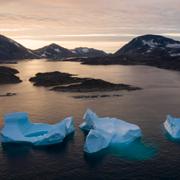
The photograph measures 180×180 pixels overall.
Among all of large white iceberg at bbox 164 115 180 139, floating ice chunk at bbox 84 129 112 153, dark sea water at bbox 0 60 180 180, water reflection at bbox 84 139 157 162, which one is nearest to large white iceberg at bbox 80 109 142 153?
floating ice chunk at bbox 84 129 112 153

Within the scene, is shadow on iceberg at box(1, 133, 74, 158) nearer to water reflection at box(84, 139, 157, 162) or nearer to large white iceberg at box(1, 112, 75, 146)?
large white iceberg at box(1, 112, 75, 146)

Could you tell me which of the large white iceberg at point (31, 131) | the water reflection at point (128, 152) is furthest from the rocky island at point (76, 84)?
the water reflection at point (128, 152)

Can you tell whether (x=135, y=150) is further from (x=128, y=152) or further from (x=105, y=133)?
(x=105, y=133)

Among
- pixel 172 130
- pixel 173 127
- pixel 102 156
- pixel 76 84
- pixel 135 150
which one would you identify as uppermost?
pixel 173 127

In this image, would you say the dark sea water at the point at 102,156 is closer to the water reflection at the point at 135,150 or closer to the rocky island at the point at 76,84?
the water reflection at the point at 135,150

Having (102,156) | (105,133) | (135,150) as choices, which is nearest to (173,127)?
(135,150)

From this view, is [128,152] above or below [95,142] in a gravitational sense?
below

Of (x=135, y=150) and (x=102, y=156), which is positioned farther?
(x=135, y=150)
